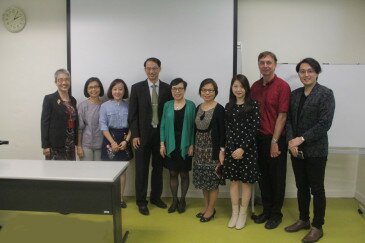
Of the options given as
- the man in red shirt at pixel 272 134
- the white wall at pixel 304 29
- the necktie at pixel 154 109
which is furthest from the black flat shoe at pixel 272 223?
the white wall at pixel 304 29

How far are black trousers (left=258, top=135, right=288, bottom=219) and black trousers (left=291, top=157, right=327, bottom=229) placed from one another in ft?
0.57

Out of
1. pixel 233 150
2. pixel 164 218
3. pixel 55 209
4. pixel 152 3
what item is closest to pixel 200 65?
pixel 152 3

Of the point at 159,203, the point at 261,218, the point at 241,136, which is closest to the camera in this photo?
the point at 241,136

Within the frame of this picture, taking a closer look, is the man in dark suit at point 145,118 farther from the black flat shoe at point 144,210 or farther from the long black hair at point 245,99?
the long black hair at point 245,99

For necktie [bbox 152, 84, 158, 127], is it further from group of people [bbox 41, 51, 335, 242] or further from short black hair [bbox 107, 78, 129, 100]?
short black hair [bbox 107, 78, 129, 100]

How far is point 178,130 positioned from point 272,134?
0.93 meters

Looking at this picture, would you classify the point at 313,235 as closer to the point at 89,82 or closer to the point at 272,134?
the point at 272,134

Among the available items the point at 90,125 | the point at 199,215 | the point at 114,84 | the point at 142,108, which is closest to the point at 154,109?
the point at 142,108

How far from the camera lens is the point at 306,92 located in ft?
8.91

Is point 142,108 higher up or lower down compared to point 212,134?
higher up

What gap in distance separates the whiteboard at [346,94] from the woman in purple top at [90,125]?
2.03 metres

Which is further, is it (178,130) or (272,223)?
(178,130)

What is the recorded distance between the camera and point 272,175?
2.97m

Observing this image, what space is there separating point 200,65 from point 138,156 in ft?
4.17
